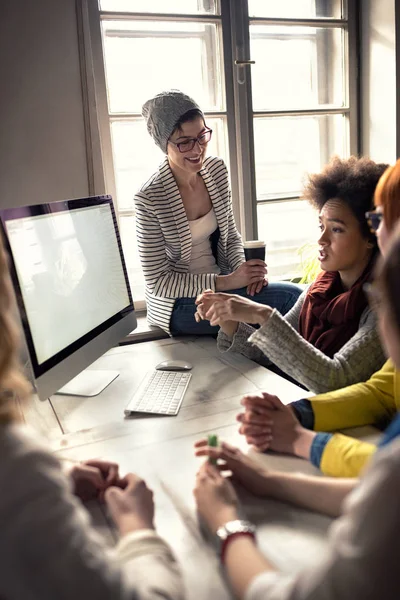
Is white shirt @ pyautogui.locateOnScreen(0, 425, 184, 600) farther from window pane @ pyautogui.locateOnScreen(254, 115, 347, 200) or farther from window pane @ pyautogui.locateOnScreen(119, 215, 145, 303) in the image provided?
window pane @ pyautogui.locateOnScreen(254, 115, 347, 200)

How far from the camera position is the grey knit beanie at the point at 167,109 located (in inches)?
85.0

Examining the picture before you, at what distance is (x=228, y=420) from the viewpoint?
4.14 feet

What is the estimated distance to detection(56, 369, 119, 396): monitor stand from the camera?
148cm

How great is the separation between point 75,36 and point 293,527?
6.84ft

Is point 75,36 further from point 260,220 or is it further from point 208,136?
point 260,220

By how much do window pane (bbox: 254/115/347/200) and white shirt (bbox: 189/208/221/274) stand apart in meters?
0.54

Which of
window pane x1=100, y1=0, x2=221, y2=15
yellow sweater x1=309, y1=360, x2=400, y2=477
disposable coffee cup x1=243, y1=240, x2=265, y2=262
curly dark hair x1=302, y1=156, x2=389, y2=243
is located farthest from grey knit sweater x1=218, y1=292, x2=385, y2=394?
window pane x1=100, y1=0, x2=221, y2=15

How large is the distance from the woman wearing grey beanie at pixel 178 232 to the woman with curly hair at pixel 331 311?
372 millimetres

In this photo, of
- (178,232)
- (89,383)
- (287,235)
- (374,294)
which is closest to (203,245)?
(178,232)

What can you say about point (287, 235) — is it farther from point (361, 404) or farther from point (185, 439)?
point (185, 439)

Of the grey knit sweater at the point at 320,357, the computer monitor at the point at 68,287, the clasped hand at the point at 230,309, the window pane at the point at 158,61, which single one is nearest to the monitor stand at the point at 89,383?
the computer monitor at the point at 68,287

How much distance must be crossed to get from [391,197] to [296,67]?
1.91 m

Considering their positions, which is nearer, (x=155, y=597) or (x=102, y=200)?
(x=155, y=597)

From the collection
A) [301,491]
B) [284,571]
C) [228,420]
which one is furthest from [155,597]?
[228,420]
